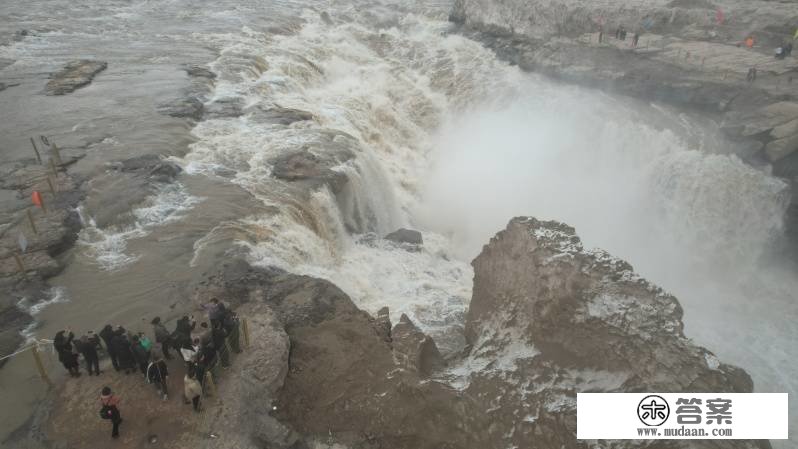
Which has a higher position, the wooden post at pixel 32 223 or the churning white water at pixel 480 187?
the wooden post at pixel 32 223

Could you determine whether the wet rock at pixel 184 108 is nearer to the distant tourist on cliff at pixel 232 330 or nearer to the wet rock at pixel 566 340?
the distant tourist on cliff at pixel 232 330

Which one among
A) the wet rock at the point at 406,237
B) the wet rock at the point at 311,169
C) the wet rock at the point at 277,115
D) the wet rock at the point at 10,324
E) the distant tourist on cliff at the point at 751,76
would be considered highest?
the distant tourist on cliff at the point at 751,76

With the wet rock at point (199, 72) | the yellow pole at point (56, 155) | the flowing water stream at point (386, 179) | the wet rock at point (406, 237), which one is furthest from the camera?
the wet rock at point (199, 72)

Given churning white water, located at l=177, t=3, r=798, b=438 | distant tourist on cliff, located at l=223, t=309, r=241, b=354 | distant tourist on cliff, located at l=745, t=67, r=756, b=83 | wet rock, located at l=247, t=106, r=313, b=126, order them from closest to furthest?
1. distant tourist on cliff, located at l=223, t=309, r=241, b=354
2. churning white water, located at l=177, t=3, r=798, b=438
3. wet rock, located at l=247, t=106, r=313, b=126
4. distant tourist on cliff, located at l=745, t=67, r=756, b=83

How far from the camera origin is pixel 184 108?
2016 centimetres

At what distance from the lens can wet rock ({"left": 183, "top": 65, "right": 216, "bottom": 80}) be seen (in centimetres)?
2381

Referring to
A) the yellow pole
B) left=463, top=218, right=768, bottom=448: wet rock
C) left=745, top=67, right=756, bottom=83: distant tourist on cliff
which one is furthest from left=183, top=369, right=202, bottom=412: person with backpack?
left=745, top=67, right=756, bottom=83: distant tourist on cliff

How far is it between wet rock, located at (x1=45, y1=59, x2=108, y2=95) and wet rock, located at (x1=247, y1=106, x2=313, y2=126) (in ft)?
27.8

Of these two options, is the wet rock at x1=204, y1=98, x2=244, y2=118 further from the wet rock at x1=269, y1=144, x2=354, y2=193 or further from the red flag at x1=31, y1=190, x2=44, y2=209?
the red flag at x1=31, y1=190, x2=44, y2=209

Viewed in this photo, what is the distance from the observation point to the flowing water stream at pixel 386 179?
13.0 m

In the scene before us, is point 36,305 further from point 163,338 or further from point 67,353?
point 163,338

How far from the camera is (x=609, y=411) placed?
25.3 feet

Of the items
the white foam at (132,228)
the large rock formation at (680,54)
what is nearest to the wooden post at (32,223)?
the white foam at (132,228)

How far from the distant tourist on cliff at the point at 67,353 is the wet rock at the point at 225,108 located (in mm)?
12966
